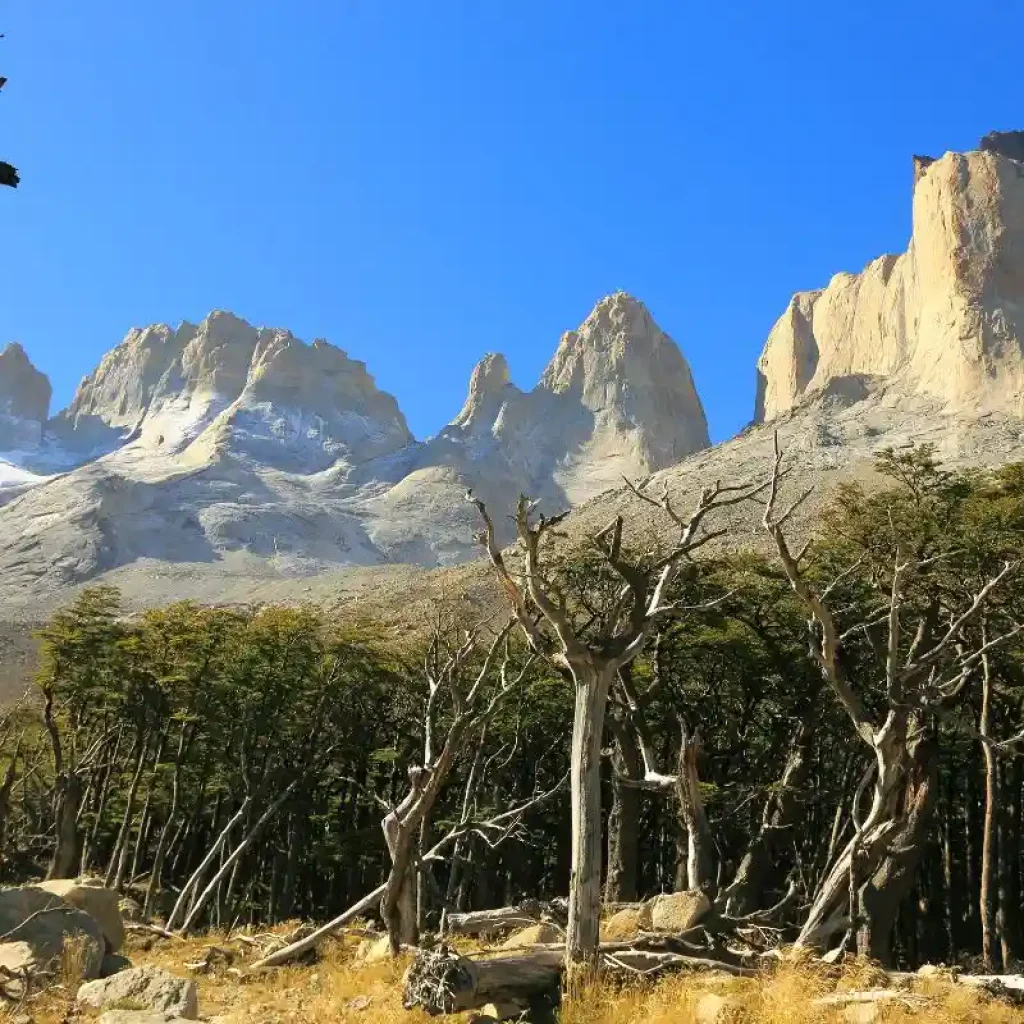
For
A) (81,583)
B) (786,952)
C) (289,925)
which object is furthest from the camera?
(81,583)

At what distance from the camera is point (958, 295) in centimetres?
12212

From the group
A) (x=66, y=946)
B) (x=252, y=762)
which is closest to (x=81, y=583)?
(x=252, y=762)

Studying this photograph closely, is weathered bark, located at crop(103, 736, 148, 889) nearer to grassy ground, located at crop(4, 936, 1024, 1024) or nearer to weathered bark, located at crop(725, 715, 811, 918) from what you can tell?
weathered bark, located at crop(725, 715, 811, 918)

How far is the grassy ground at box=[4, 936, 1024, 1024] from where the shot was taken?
8.27 metres

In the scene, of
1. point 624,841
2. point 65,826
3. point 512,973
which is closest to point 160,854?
point 65,826

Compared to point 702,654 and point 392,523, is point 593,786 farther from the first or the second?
point 392,523

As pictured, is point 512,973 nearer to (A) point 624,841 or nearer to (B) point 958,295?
(A) point 624,841

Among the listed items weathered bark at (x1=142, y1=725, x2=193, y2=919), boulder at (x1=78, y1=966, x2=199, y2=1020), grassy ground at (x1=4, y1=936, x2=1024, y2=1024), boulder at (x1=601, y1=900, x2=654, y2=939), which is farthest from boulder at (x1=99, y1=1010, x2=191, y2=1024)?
weathered bark at (x1=142, y1=725, x2=193, y2=919)

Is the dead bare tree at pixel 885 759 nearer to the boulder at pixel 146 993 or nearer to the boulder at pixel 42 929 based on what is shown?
the boulder at pixel 146 993

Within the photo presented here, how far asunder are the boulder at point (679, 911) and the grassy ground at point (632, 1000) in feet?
5.04

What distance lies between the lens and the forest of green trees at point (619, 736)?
13648 millimetres

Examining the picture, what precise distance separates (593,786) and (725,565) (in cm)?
1523

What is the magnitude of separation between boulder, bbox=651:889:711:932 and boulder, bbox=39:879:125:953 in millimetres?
6971

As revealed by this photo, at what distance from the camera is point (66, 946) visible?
11.2 metres
